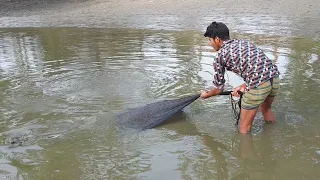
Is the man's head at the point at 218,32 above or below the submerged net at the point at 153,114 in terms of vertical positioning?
above

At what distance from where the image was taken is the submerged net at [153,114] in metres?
4.77

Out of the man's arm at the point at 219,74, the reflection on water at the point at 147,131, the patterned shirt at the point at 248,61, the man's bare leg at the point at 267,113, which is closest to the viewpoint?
the reflection on water at the point at 147,131

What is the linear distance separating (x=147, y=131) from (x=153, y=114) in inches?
13.3

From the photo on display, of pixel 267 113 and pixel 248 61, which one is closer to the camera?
pixel 248 61

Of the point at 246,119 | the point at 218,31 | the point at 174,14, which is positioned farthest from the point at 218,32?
the point at 174,14

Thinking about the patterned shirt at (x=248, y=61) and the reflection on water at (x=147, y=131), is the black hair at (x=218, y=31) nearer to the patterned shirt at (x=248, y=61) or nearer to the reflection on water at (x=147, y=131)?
the patterned shirt at (x=248, y=61)

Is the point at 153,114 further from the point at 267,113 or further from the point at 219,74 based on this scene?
the point at 267,113

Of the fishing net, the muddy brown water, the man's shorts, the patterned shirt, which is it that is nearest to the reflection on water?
the muddy brown water

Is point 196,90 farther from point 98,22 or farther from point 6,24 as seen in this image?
point 6,24

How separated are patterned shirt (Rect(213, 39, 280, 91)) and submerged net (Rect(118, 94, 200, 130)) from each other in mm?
802

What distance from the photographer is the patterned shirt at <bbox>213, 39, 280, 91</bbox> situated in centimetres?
398

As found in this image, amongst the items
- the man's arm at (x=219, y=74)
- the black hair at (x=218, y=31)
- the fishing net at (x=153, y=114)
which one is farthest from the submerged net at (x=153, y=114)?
the black hair at (x=218, y=31)

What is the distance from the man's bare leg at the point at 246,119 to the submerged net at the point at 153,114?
0.66 metres

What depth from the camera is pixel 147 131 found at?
4.64 m
